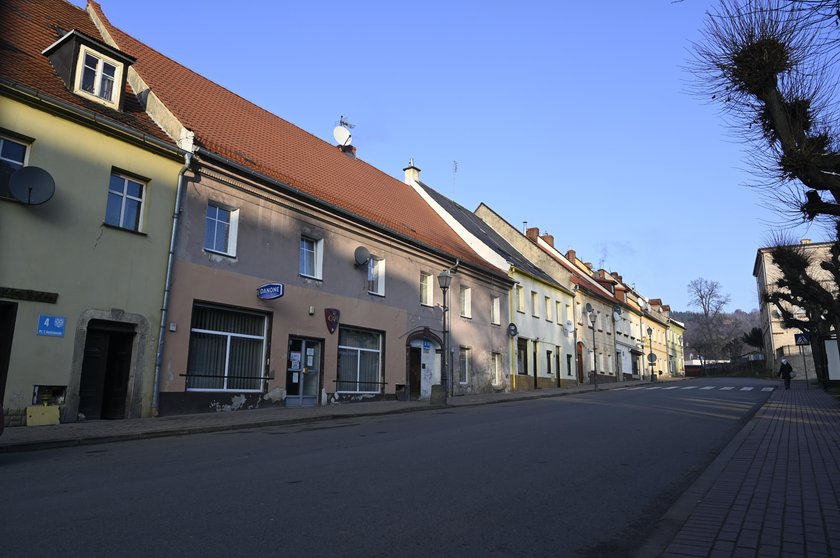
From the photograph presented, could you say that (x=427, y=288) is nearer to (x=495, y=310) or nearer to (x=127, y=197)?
(x=495, y=310)

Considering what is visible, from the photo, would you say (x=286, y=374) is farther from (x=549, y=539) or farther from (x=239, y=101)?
(x=549, y=539)

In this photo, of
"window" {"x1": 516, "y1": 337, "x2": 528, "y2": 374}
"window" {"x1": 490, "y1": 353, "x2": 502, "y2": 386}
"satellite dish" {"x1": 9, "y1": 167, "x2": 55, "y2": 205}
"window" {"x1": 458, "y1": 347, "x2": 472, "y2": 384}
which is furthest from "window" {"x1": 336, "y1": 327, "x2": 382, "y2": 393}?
"window" {"x1": 516, "y1": 337, "x2": 528, "y2": 374}

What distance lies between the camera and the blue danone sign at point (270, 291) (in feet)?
52.9

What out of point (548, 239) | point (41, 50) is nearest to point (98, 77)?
point (41, 50)

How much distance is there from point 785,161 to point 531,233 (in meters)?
39.4

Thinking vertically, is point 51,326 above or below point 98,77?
below

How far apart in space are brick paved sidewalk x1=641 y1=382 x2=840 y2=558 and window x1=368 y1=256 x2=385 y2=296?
13.9 metres

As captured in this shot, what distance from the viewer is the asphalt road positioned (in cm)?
425

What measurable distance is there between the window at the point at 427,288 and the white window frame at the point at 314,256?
6.35 meters

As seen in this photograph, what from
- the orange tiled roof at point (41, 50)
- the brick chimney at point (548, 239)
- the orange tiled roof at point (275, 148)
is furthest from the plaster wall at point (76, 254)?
the brick chimney at point (548, 239)

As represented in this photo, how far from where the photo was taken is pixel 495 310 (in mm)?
29984

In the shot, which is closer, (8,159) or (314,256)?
(8,159)

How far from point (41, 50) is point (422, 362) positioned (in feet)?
53.1

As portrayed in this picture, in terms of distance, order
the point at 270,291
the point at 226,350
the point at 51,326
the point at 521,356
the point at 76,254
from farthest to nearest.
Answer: the point at 521,356 → the point at 270,291 → the point at 226,350 → the point at 76,254 → the point at 51,326
